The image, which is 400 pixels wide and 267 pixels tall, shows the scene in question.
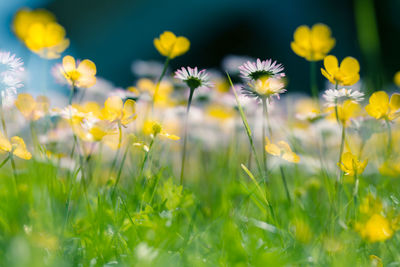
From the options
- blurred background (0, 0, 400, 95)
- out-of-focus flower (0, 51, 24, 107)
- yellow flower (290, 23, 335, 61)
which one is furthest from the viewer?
blurred background (0, 0, 400, 95)

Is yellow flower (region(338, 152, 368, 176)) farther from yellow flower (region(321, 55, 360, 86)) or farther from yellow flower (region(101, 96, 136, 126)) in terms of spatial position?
yellow flower (region(101, 96, 136, 126))

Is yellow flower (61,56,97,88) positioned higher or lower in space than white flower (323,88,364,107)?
higher

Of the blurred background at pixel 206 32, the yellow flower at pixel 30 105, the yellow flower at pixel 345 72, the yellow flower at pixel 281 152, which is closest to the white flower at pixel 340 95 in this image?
the yellow flower at pixel 345 72

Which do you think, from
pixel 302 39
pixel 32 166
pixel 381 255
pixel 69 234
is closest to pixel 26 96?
pixel 32 166

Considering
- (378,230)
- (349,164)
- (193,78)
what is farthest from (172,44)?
(378,230)

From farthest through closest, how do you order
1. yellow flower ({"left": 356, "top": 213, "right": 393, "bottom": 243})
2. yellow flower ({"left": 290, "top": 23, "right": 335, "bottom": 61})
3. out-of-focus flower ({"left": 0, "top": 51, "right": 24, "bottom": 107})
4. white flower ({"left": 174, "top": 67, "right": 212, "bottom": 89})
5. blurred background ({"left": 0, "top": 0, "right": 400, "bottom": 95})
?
blurred background ({"left": 0, "top": 0, "right": 400, "bottom": 95})
yellow flower ({"left": 290, "top": 23, "right": 335, "bottom": 61})
white flower ({"left": 174, "top": 67, "right": 212, "bottom": 89})
out-of-focus flower ({"left": 0, "top": 51, "right": 24, "bottom": 107})
yellow flower ({"left": 356, "top": 213, "right": 393, "bottom": 243})

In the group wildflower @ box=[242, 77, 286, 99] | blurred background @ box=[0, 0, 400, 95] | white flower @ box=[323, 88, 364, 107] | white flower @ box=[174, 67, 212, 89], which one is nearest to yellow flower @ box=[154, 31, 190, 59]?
white flower @ box=[174, 67, 212, 89]

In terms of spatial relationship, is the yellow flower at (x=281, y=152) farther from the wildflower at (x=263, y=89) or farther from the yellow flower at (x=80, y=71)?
the yellow flower at (x=80, y=71)
